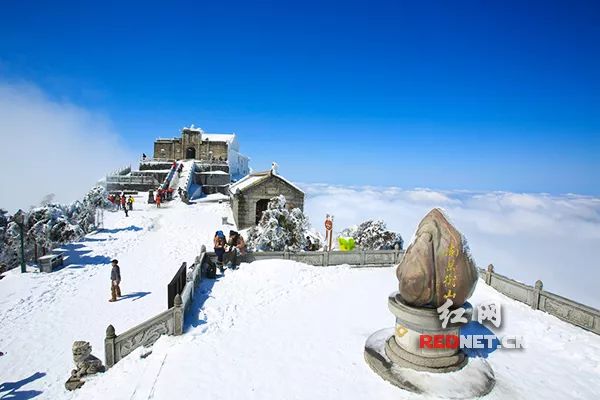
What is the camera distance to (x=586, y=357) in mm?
7922

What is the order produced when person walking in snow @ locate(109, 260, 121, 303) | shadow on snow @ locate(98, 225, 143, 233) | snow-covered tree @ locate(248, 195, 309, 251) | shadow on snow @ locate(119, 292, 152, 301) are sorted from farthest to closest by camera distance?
shadow on snow @ locate(98, 225, 143, 233), snow-covered tree @ locate(248, 195, 309, 251), shadow on snow @ locate(119, 292, 152, 301), person walking in snow @ locate(109, 260, 121, 303)

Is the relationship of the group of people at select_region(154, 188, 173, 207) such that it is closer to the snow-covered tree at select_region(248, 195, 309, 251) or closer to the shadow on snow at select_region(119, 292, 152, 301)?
the snow-covered tree at select_region(248, 195, 309, 251)

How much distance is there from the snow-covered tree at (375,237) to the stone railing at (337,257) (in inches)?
186

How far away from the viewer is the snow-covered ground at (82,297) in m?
9.05

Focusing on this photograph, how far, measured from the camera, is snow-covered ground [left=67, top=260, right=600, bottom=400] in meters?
6.20

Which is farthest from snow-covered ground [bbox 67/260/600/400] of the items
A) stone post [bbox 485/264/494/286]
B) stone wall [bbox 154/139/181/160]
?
stone wall [bbox 154/139/181/160]

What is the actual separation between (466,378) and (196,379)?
533 centimetres

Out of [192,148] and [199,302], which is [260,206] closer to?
[199,302]

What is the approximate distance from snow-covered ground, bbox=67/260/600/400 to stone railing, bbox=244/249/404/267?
9.61 ft

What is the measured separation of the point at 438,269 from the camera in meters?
6.40

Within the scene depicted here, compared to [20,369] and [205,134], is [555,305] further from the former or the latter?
[205,134]

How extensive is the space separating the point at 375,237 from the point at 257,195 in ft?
29.8

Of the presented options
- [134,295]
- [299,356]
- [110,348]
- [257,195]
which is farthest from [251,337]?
[257,195]

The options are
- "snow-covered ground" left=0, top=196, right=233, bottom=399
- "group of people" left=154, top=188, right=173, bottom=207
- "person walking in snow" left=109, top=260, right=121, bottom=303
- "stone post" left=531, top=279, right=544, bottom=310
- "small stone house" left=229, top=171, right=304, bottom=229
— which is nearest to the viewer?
"snow-covered ground" left=0, top=196, right=233, bottom=399
